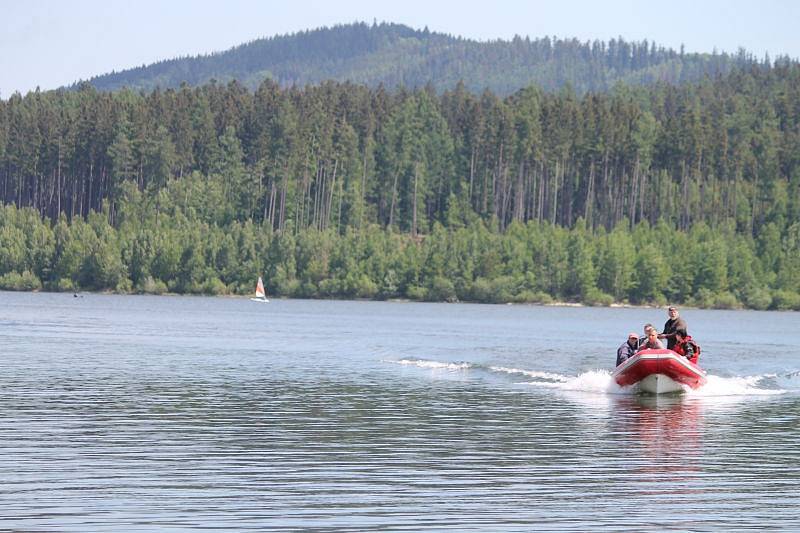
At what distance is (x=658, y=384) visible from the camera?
36.7 meters

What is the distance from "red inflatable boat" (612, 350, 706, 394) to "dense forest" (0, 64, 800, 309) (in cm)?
9660

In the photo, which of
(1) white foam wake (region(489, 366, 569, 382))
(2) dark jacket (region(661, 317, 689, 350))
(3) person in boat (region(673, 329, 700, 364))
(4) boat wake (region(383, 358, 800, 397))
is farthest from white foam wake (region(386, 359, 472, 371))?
(2) dark jacket (region(661, 317, 689, 350))

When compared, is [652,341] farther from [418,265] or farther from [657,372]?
[418,265]

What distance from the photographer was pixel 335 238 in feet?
469

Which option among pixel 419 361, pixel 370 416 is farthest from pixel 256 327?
pixel 370 416

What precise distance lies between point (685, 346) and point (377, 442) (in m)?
15.4

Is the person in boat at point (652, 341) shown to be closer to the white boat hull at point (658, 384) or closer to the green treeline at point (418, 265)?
the white boat hull at point (658, 384)

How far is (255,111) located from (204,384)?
13796cm

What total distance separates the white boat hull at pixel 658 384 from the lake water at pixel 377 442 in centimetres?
69

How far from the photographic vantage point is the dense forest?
450 feet

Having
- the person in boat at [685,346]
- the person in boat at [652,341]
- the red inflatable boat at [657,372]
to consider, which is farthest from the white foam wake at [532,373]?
the person in boat at [652,341]

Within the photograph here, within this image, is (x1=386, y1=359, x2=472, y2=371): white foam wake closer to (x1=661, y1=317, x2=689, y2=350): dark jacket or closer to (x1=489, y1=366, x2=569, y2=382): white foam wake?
(x1=489, y1=366, x2=569, y2=382): white foam wake

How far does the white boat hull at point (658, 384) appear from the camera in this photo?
3644 centimetres

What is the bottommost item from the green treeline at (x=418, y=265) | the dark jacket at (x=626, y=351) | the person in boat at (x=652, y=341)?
the dark jacket at (x=626, y=351)
